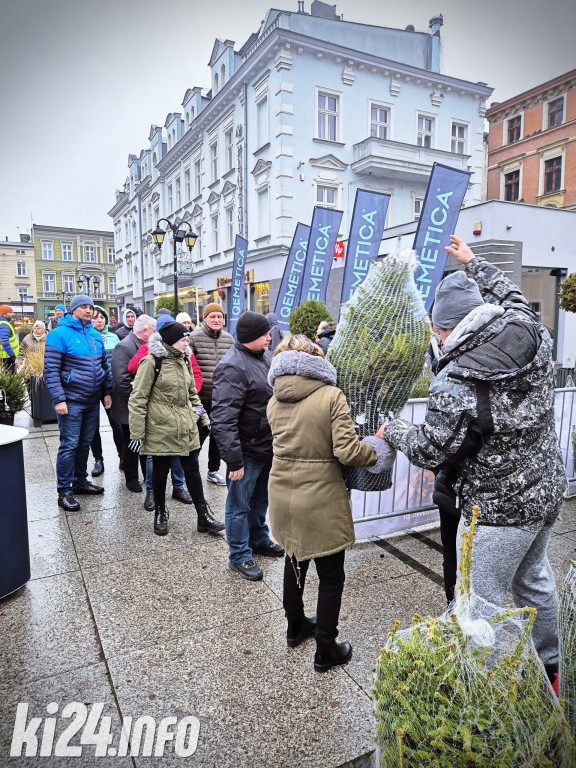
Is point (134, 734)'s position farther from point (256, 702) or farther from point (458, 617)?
point (458, 617)

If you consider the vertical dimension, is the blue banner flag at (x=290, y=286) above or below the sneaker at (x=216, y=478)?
above

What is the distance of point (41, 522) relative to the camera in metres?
4.51

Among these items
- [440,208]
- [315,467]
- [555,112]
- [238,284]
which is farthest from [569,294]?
[555,112]

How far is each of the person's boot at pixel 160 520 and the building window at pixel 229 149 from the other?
22708 millimetres

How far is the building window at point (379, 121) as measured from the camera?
21.9 m

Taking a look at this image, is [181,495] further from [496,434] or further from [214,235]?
[214,235]

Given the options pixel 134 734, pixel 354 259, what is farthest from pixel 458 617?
pixel 354 259

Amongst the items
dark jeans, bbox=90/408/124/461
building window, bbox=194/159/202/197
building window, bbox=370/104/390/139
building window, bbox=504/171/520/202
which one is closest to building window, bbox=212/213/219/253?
building window, bbox=194/159/202/197

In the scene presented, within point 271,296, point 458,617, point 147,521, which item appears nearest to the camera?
point 458,617

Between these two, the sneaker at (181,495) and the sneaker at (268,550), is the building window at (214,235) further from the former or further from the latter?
the sneaker at (268,550)

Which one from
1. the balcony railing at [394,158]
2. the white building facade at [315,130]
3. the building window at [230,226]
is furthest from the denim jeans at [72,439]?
the building window at [230,226]

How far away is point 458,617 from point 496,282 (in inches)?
56.8

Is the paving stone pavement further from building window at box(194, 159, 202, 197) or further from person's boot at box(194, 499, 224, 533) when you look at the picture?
building window at box(194, 159, 202, 197)

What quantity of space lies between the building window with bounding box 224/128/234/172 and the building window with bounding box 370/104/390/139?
672cm
